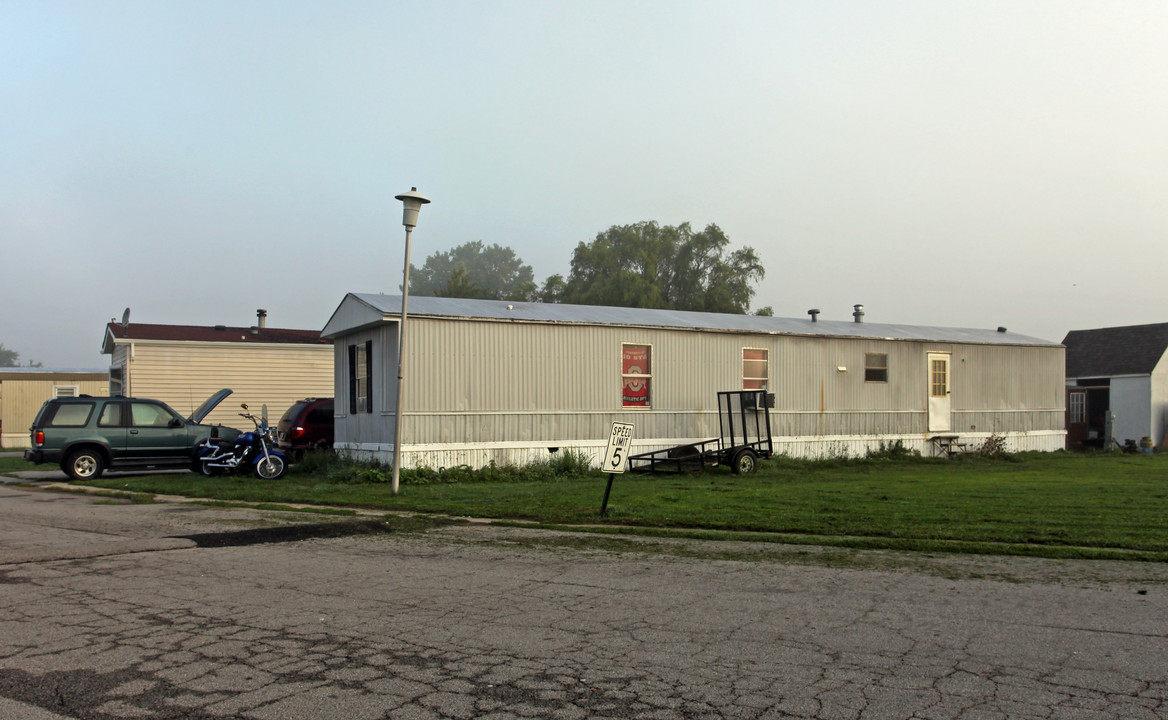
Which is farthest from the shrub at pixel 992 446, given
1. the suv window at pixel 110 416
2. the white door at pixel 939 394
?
the suv window at pixel 110 416

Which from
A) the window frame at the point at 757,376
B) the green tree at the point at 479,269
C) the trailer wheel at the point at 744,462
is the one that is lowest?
the trailer wheel at the point at 744,462

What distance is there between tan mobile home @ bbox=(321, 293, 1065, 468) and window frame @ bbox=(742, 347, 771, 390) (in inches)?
1.3

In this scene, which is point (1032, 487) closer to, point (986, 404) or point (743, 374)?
point (743, 374)

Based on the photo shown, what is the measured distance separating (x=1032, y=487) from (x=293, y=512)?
1197 cm

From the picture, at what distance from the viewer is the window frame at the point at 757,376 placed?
2248 centimetres

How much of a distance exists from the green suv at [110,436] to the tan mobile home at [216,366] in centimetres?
914

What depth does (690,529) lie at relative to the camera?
11375 millimetres

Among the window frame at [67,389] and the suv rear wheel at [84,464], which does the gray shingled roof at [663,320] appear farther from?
the window frame at [67,389]

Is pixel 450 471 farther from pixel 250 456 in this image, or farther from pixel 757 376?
pixel 757 376

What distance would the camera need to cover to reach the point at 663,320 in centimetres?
2212

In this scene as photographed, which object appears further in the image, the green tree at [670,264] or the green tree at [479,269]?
the green tree at [479,269]

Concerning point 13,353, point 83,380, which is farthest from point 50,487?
point 13,353

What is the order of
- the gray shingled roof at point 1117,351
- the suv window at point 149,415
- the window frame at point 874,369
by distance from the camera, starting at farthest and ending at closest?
1. the gray shingled roof at point 1117,351
2. the window frame at point 874,369
3. the suv window at point 149,415

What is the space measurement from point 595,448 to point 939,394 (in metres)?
10.6
